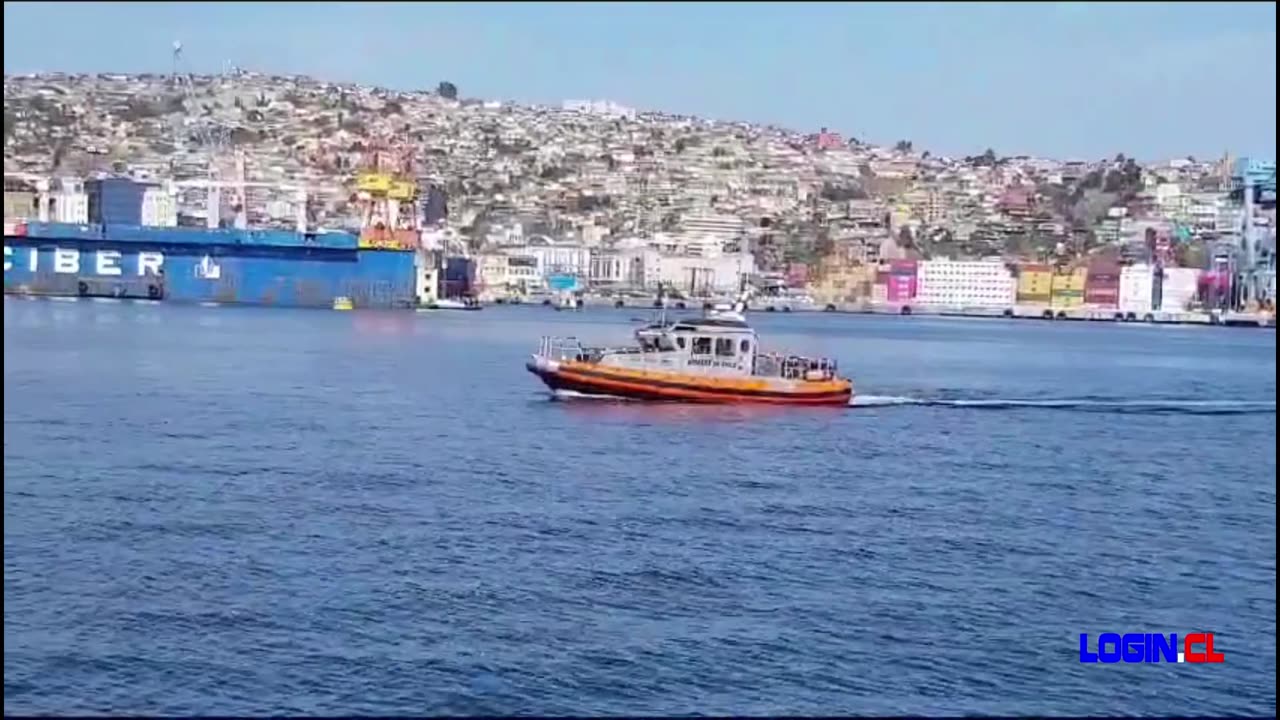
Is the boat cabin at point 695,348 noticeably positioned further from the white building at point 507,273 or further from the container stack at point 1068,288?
the container stack at point 1068,288

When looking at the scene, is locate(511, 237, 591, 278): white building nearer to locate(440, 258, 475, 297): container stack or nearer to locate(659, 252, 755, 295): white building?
Answer: locate(659, 252, 755, 295): white building

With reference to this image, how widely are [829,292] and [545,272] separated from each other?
34.5 ft

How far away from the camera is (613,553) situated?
7.42m

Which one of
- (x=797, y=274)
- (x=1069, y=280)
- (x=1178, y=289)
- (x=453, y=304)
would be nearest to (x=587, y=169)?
(x=797, y=274)

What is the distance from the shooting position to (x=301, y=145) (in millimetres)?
82125

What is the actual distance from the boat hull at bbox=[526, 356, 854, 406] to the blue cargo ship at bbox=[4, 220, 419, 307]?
23.9 meters

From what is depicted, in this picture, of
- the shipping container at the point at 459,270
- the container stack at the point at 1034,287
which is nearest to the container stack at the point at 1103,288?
the container stack at the point at 1034,287

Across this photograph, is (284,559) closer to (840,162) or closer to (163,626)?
(163,626)

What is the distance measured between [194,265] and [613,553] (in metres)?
31.8

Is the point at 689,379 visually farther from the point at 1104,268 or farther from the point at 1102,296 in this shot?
the point at 1104,268

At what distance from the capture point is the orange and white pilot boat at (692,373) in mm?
14422

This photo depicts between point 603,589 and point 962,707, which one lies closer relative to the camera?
point 962,707

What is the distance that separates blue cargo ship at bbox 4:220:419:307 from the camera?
3731cm

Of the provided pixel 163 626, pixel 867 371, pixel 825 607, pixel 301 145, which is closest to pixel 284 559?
pixel 163 626
